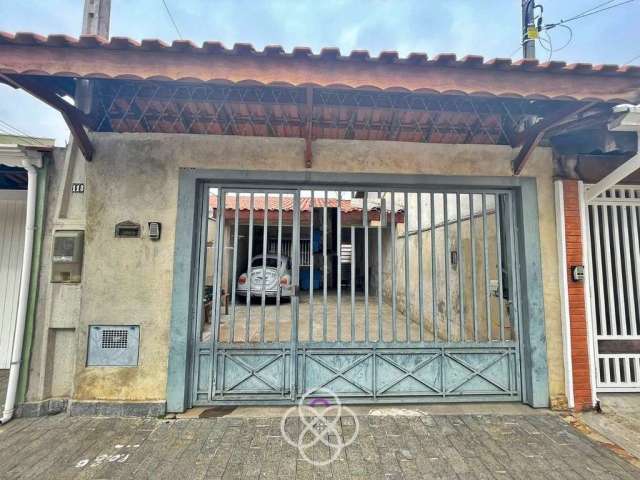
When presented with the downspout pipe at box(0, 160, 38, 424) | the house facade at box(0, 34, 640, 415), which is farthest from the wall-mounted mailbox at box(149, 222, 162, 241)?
the downspout pipe at box(0, 160, 38, 424)

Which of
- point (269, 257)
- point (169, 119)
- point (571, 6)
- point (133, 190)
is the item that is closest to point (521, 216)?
point (269, 257)

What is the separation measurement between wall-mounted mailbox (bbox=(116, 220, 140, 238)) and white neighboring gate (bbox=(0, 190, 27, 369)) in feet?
6.88

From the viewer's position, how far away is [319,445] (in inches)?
110

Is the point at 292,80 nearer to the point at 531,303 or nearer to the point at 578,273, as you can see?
the point at 531,303

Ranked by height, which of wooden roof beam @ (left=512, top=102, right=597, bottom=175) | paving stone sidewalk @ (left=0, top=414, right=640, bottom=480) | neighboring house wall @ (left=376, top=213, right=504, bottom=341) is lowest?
paving stone sidewalk @ (left=0, top=414, right=640, bottom=480)

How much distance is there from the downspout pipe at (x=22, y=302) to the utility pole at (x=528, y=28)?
21.2ft

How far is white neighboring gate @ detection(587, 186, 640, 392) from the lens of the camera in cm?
373

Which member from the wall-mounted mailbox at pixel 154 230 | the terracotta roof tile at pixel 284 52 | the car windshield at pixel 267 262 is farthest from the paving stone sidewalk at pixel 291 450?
the terracotta roof tile at pixel 284 52

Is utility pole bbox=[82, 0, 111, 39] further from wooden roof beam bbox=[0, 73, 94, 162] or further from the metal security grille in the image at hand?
the metal security grille

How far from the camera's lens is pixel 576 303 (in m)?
3.53

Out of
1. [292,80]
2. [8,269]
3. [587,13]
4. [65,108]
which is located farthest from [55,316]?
[587,13]

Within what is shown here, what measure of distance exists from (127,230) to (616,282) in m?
5.86

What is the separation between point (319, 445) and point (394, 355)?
1.31m

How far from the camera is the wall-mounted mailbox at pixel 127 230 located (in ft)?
11.4
